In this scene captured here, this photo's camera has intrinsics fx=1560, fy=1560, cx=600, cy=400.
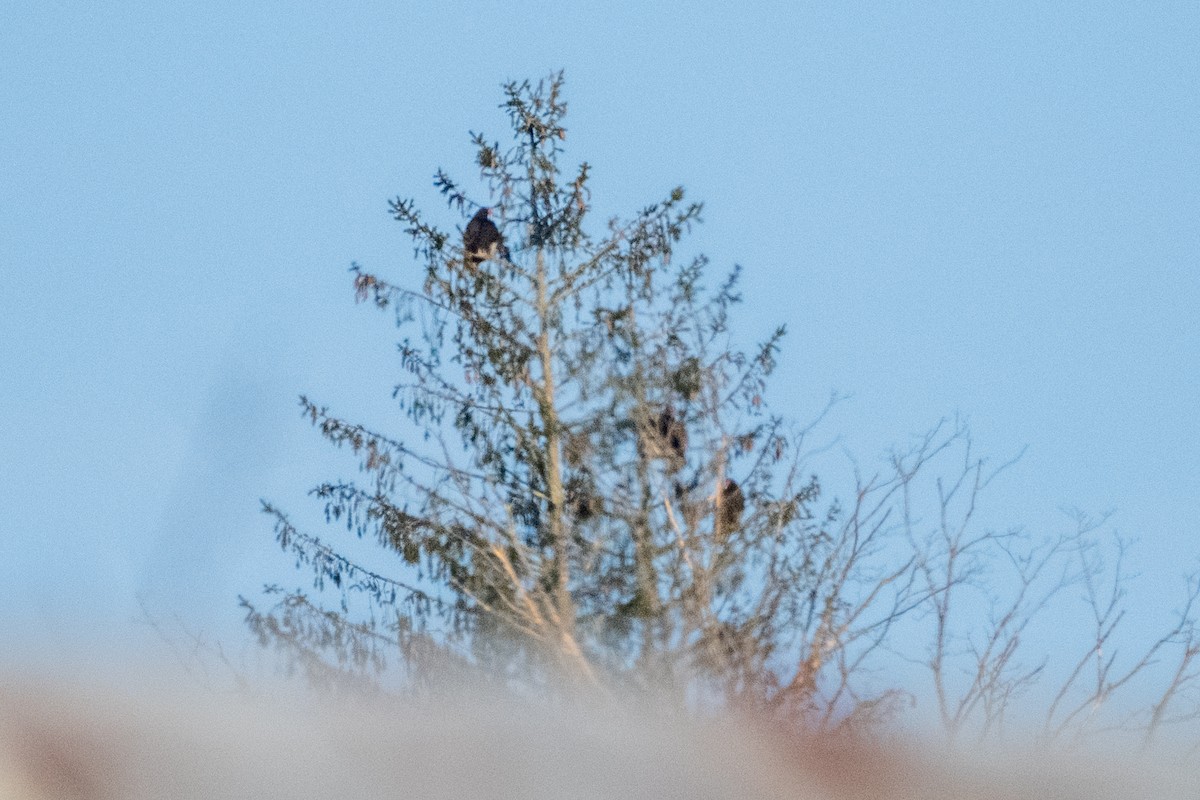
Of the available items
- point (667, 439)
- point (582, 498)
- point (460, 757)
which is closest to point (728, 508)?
point (667, 439)

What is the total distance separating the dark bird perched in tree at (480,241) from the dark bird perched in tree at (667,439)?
255 cm

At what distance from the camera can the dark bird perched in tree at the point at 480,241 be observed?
42.2 ft

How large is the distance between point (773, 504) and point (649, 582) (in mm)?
1627

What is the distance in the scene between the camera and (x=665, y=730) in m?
9.86

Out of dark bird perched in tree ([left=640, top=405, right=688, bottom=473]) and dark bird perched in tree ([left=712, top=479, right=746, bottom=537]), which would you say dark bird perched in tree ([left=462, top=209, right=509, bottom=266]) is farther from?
dark bird perched in tree ([left=712, top=479, right=746, bottom=537])

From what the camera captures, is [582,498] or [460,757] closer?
[460,757]

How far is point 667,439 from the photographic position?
10.7 metres

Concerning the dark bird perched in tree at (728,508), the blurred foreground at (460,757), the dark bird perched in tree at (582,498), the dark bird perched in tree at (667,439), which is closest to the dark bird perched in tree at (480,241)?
the dark bird perched in tree at (582,498)

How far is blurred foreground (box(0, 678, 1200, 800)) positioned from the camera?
27.6 feet

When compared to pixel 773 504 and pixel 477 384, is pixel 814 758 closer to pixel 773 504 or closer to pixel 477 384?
pixel 773 504

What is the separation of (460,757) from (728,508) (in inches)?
108

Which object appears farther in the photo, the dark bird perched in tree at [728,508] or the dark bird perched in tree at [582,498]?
the dark bird perched in tree at [582,498]

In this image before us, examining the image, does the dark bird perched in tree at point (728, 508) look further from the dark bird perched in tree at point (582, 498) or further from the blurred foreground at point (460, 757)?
the blurred foreground at point (460, 757)

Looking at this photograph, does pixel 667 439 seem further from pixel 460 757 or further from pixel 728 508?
pixel 460 757
